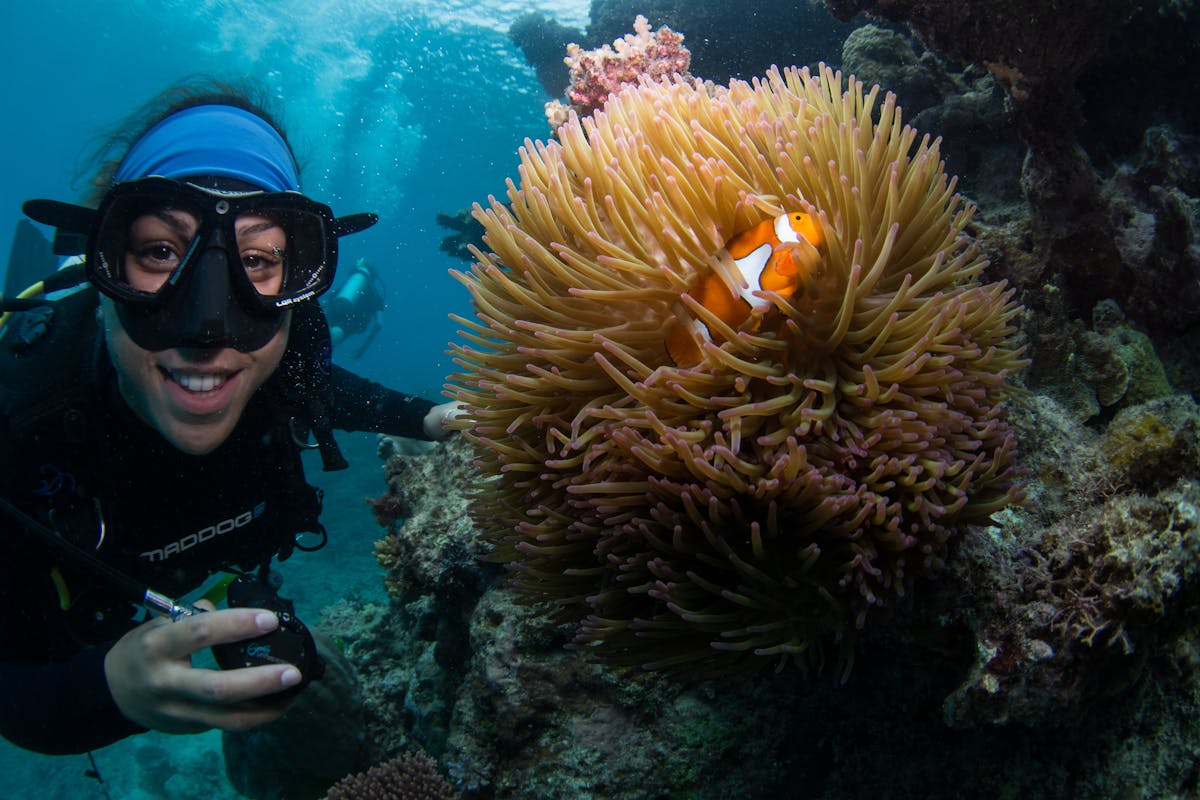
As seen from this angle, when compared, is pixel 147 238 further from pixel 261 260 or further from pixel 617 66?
pixel 617 66

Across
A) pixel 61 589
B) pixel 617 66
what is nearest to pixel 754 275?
pixel 61 589

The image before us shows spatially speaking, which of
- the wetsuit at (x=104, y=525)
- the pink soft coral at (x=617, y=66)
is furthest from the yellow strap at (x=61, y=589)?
the pink soft coral at (x=617, y=66)

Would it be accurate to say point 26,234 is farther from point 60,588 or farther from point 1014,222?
point 1014,222

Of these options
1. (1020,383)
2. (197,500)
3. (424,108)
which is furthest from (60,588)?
(424,108)

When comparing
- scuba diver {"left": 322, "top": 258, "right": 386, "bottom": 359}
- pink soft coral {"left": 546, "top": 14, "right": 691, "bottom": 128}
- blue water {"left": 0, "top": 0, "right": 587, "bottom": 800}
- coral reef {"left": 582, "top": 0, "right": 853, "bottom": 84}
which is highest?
blue water {"left": 0, "top": 0, "right": 587, "bottom": 800}

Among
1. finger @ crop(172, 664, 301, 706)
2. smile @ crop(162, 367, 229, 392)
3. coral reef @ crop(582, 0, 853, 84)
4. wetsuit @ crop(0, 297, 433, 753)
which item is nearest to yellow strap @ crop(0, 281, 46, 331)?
wetsuit @ crop(0, 297, 433, 753)

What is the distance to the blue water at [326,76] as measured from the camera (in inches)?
1212

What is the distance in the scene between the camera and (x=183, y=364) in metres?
2.46

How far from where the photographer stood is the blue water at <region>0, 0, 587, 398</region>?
1212 inches

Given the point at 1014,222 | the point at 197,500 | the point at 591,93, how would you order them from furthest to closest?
the point at 591,93, the point at 1014,222, the point at 197,500

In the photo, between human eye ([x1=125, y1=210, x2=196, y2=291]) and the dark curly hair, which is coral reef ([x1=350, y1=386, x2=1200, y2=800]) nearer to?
human eye ([x1=125, y1=210, x2=196, y2=291])

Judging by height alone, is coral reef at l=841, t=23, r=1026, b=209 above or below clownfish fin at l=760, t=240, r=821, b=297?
above

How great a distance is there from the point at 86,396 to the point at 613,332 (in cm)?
244

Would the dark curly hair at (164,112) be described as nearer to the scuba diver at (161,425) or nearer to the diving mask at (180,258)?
the scuba diver at (161,425)
